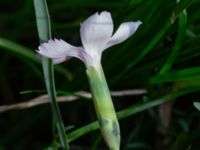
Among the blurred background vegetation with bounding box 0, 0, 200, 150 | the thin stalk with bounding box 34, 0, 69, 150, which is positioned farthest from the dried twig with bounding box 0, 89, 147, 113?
the thin stalk with bounding box 34, 0, 69, 150

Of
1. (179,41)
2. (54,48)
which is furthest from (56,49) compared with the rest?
(179,41)

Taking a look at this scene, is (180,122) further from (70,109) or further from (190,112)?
(70,109)

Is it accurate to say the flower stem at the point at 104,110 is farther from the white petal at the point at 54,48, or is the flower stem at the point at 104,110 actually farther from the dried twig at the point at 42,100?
the dried twig at the point at 42,100

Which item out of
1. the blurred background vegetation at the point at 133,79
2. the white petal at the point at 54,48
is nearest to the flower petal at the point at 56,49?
the white petal at the point at 54,48

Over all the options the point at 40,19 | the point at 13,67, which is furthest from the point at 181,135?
the point at 13,67

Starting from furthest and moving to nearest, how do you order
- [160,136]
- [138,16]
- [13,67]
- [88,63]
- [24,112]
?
[13,67] < [24,112] < [160,136] < [138,16] < [88,63]

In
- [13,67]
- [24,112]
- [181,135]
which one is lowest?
[181,135]

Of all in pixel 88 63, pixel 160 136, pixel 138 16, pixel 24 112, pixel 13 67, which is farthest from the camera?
pixel 13 67

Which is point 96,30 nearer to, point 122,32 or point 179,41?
point 122,32
